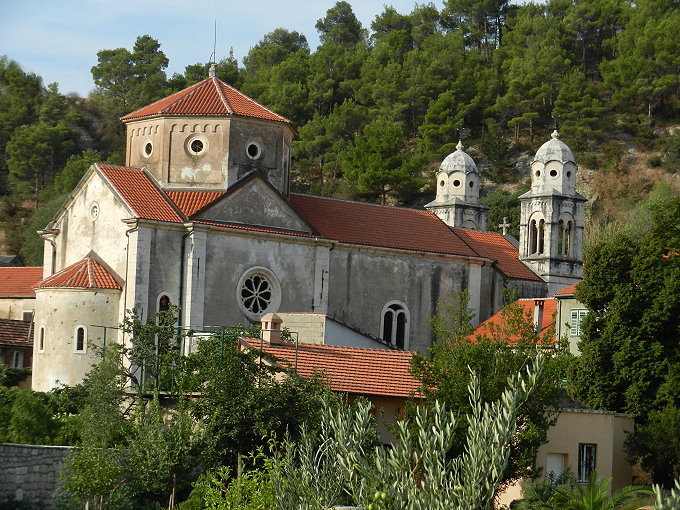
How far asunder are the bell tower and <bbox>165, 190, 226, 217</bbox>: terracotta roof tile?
66.7ft

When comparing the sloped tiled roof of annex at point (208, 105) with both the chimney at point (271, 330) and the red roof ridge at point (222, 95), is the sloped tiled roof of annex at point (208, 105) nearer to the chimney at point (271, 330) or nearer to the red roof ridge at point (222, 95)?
the red roof ridge at point (222, 95)

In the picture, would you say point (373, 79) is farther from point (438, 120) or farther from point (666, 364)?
point (666, 364)

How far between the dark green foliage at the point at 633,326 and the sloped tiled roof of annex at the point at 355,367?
5.74 metres

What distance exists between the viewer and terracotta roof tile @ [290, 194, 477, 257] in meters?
46.2

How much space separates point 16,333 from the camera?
50031 millimetres

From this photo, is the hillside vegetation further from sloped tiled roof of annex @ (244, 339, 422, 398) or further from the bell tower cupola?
sloped tiled roof of annex @ (244, 339, 422, 398)

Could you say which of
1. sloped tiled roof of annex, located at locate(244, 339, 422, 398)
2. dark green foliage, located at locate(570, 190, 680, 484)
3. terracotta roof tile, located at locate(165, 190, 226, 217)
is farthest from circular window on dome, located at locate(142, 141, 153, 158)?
dark green foliage, located at locate(570, 190, 680, 484)

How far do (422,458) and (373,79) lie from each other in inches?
3591

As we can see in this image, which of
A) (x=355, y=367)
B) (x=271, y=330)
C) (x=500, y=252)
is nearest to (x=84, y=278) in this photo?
(x=271, y=330)

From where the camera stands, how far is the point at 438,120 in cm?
9944

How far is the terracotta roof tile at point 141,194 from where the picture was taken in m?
41.5

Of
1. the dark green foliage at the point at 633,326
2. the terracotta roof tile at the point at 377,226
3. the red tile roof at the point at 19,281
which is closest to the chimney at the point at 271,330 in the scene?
the dark green foliage at the point at 633,326

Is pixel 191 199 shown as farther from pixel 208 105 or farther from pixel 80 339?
pixel 80 339

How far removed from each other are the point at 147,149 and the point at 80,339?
7.46m
